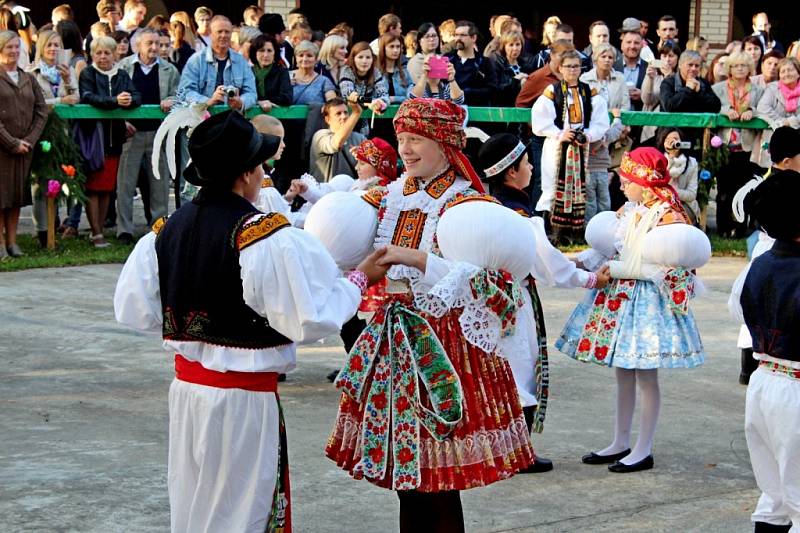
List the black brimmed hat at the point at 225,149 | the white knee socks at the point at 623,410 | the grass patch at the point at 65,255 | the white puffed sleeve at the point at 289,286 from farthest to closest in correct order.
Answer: the grass patch at the point at 65,255, the white knee socks at the point at 623,410, the black brimmed hat at the point at 225,149, the white puffed sleeve at the point at 289,286

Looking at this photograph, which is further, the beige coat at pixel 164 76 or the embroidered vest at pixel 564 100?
the beige coat at pixel 164 76

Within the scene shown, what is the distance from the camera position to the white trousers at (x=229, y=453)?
13.8 feet

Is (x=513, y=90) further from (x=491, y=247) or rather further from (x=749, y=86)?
(x=491, y=247)

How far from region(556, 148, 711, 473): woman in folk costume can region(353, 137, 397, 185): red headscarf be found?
110 centimetres

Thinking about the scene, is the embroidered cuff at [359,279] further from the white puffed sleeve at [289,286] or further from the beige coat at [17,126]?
the beige coat at [17,126]

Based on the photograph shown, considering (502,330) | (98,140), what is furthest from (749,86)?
(502,330)

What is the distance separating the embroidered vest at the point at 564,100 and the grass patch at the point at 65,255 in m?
4.12

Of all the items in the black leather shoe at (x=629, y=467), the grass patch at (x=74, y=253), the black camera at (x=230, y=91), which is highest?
the black camera at (x=230, y=91)

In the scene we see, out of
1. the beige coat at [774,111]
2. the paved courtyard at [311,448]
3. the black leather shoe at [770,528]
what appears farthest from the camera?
the beige coat at [774,111]

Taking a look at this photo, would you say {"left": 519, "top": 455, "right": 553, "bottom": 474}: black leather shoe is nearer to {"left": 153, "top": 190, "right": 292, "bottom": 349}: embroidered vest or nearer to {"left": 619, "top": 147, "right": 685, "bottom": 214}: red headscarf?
{"left": 619, "top": 147, "right": 685, "bottom": 214}: red headscarf

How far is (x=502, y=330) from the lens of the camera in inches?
188

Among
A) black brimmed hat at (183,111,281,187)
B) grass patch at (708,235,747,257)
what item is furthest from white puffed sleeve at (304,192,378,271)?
grass patch at (708,235,747,257)

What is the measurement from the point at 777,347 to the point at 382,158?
199cm

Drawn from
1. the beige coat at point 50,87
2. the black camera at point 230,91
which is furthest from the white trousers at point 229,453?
the beige coat at point 50,87
